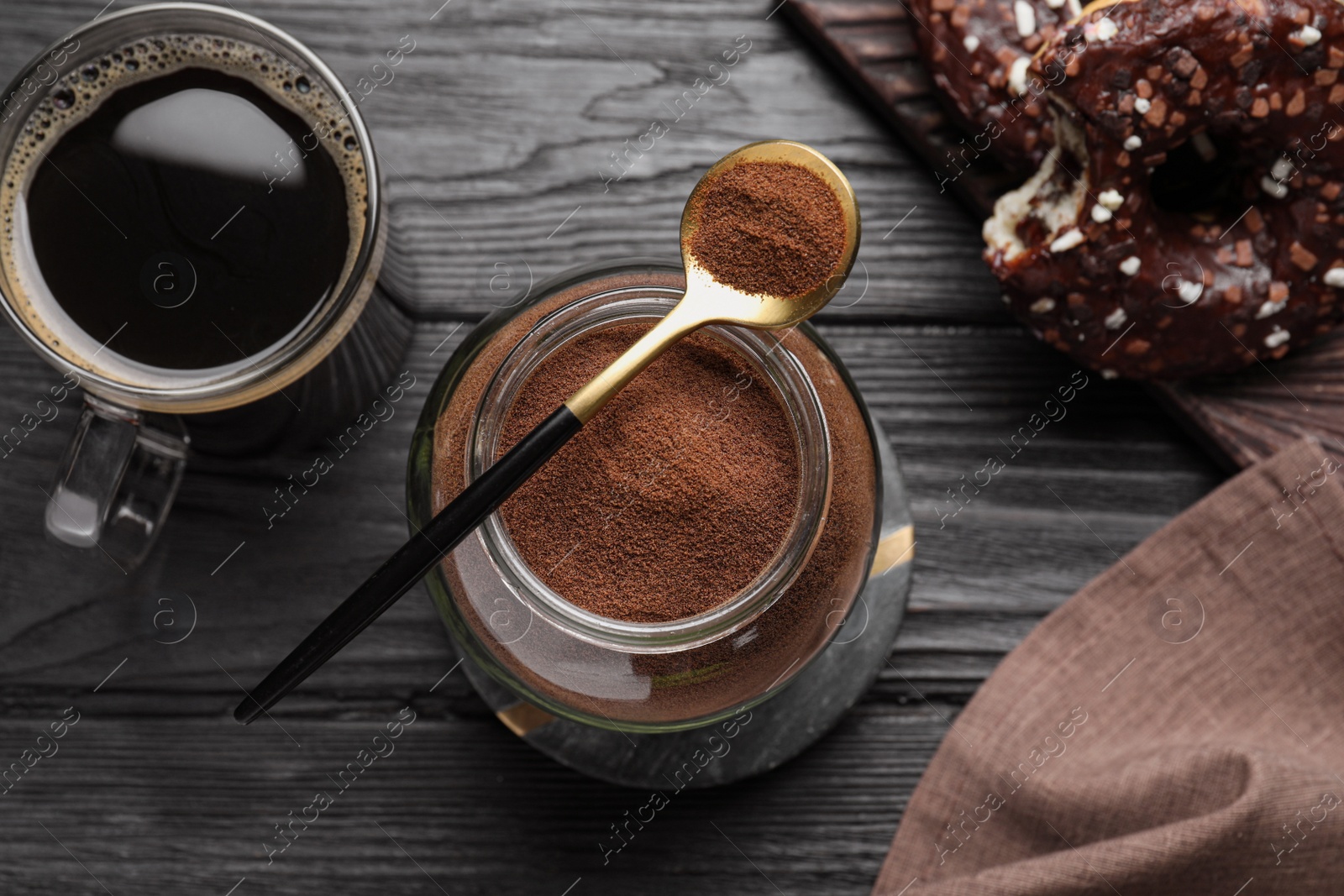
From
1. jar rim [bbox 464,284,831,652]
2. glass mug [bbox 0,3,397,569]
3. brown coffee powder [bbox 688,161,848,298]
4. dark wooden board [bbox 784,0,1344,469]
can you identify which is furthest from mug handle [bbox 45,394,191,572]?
dark wooden board [bbox 784,0,1344,469]

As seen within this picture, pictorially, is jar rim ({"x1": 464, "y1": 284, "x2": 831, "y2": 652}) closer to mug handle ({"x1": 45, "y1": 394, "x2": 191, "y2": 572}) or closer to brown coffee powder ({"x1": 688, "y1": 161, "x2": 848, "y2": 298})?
brown coffee powder ({"x1": 688, "y1": 161, "x2": 848, "y2": 298})

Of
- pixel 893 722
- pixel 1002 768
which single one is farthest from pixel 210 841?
pixel 1002 768

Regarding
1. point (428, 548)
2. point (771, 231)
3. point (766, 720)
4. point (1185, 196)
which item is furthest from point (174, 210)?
point (1185, 196)

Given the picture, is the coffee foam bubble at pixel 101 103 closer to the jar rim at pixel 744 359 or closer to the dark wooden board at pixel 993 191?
the jar rim at pixel 744 359

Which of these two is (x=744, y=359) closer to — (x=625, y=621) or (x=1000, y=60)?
(x=625, y=621)

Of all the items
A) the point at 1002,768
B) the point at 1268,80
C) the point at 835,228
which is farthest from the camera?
the point at 1002,768

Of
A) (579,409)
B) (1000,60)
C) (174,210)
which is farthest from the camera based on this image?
(1000,60)

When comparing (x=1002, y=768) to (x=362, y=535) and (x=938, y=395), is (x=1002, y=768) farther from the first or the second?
(x=362, y=535)
